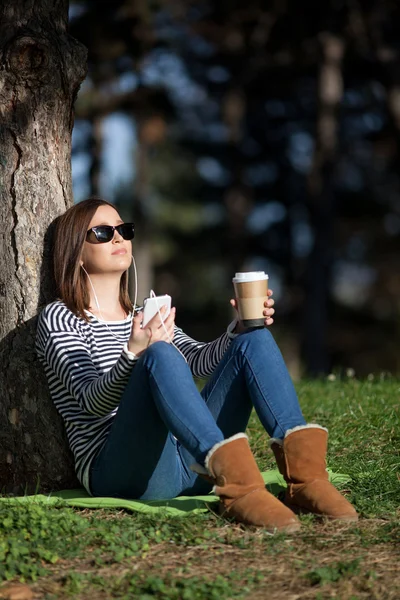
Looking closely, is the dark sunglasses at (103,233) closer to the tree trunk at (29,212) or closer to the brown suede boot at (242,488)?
the tree trunk at (29,212)

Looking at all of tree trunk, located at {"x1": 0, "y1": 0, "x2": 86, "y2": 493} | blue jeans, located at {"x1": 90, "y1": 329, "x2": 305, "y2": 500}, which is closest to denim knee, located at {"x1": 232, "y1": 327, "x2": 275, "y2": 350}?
blue jeans, located at {"x1": 90, "y1": 329, "x2": 305, "y2": 500}

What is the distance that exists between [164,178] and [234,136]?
1078 centimetres

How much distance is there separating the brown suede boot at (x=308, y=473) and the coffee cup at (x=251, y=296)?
1.80 ft

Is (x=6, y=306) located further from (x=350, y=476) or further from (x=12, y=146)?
(x=350, y=476)

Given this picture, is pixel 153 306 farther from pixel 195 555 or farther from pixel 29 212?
pixel 29 212

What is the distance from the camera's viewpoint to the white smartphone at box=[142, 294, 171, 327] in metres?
3.47

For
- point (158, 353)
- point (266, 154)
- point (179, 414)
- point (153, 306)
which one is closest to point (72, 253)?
point (153, 306)

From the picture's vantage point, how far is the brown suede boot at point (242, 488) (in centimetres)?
334

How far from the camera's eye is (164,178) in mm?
31438

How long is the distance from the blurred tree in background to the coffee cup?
5990 millimetres

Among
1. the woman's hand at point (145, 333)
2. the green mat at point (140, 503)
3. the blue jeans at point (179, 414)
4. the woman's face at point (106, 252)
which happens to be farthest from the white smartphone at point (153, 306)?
the green mat at point (140, 503)

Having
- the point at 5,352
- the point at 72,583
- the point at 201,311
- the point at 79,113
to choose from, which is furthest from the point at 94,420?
the point at 201,311

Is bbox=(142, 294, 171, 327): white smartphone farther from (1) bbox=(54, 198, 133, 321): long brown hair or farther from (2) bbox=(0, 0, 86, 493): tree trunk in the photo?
(2) bbox=(0, 0, 86, 493): tree trunk

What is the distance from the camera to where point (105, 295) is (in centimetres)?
418
